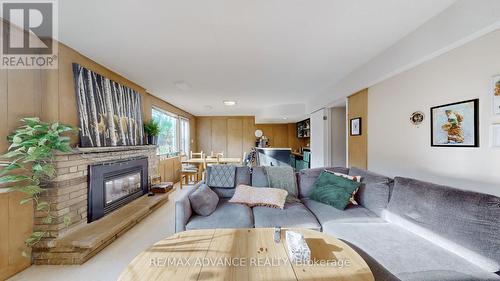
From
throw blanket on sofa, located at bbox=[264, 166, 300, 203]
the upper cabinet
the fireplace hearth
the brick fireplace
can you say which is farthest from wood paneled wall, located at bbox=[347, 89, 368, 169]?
the fireplace hearth

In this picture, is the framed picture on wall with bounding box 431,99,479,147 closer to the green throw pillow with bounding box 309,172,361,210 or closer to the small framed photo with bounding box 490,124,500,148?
the small framed photo with bounding box 490,124,500,148

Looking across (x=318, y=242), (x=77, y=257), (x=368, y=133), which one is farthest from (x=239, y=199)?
(x=368, y=133)

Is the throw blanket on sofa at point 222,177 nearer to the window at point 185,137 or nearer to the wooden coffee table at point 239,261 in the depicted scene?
the wooden coffee table at point 239,261

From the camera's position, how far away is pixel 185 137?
24.0ft

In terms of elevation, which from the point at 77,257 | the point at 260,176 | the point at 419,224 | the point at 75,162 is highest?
the point at 75,162

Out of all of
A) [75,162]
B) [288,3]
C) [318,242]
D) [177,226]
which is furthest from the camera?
[75,162]

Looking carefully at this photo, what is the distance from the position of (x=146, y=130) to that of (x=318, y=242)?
3.63 m

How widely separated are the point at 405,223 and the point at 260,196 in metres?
1.41

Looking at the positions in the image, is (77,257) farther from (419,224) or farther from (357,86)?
(357,86)

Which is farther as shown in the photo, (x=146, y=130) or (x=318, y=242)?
(x=146, y=130)

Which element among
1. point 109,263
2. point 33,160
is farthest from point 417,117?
point 33,160

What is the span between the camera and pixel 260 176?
2.72 m

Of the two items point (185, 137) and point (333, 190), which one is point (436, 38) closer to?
point (333, 190)

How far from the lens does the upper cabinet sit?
23.0ft
